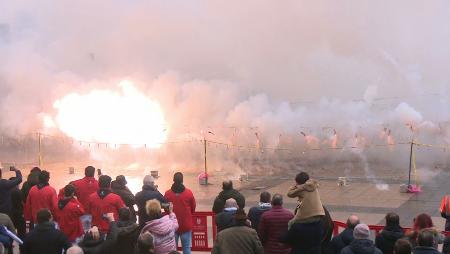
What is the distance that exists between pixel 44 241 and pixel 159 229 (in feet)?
4.58

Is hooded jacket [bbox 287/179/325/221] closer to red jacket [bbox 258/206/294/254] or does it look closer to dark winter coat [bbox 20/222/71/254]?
red jacket [bbox 258/206/294/254]

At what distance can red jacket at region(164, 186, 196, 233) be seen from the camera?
345 inches

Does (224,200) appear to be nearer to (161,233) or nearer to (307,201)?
(161,233)

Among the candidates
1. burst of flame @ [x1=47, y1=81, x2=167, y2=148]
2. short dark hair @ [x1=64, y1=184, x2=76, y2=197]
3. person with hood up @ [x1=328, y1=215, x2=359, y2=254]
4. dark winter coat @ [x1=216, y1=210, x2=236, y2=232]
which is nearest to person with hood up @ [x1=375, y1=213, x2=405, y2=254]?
person with hood up @ [x1=328, y1=215, x2=359, y2=254]

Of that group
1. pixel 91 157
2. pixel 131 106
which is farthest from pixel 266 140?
pixel 91 157

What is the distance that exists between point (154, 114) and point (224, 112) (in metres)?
3.55

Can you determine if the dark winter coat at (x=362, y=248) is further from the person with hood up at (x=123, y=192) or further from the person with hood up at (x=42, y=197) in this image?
the person with hood up at (x=42, y=197)

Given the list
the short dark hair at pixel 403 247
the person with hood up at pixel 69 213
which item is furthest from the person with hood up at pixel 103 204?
the short dark hair at pixel 403 247

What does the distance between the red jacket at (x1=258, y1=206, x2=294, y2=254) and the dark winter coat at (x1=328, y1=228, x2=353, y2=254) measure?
64 cm

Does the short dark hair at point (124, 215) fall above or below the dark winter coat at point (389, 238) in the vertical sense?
above

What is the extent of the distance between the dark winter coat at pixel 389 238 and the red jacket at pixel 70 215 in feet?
14.1

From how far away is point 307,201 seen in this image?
22.2 feet

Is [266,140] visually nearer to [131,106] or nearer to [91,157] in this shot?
[131,106]

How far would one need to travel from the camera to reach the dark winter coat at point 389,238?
267 inches
